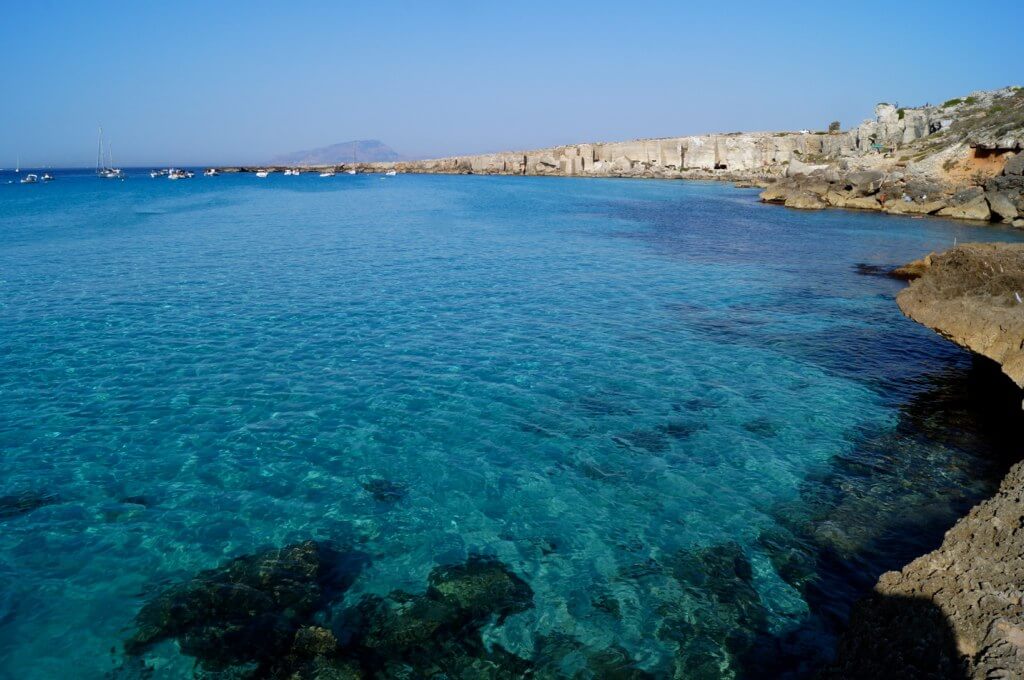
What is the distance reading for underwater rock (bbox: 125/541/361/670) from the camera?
650 centimetres

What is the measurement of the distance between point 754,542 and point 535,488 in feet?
10.9

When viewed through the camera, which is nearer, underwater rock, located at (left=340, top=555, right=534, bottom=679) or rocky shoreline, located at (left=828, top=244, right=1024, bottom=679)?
rocky shoreline, located at (left=828, top=244, right=1024, bottom=679)

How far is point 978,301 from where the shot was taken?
11.7 metres

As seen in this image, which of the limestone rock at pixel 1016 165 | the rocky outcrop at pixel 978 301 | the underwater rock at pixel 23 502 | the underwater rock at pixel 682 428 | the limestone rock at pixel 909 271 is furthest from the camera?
the limestone rock at pixel 1016 165

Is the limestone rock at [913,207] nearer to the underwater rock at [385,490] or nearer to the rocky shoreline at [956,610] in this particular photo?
the rocky shoreline at [956,610]

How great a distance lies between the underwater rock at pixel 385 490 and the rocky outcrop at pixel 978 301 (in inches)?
385

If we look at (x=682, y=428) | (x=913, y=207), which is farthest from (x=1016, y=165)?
(x=682, y=428)

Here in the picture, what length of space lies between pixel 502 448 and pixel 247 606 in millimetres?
5043

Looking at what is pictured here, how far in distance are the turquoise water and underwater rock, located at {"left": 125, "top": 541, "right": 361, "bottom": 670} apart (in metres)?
0.25

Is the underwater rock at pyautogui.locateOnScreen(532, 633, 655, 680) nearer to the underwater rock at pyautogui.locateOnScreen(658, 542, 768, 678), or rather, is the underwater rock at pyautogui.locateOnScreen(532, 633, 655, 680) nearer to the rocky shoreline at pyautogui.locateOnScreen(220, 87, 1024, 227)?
the underwater rock at pyautogui.locateOnScreen(658, 542, 768, 678)

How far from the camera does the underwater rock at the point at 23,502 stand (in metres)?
8.88

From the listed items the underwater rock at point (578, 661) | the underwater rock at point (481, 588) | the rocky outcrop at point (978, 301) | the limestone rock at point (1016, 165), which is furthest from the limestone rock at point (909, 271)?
the limestone rock at point (1016, 165)

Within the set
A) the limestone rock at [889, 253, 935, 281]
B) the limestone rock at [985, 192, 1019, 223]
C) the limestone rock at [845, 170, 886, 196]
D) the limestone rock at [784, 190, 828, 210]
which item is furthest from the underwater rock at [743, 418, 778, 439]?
the limestone rock at [845, 170, 886, 196]

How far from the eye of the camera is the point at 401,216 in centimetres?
5097
